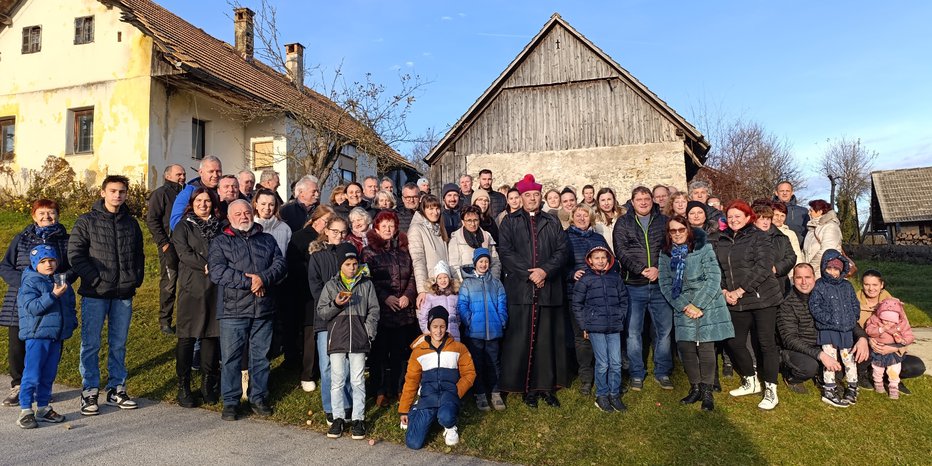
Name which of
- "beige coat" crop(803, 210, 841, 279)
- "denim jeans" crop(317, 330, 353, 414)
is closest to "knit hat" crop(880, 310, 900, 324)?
"beige coat" crop(803, 210, 841, 279)

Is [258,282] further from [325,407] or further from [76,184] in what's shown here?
[76,184]

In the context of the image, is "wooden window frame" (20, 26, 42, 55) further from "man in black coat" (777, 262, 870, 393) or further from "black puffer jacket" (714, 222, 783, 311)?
"man in black coat" (777, 262, 870, 393)

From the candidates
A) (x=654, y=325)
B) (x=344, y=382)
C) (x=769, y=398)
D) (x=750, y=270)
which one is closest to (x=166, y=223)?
(x=344, y=382)

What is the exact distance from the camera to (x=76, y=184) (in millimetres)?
15094

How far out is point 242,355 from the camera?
16.8 ft

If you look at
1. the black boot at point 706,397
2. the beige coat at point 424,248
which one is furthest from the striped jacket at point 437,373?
the black boot at point 706,397

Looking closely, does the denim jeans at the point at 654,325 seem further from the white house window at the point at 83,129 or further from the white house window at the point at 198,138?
the white house window at the point at 83,129

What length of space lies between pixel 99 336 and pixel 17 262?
0.92 metres

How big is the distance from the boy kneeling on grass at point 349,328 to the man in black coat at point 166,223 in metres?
2.26

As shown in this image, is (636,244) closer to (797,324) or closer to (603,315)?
(603,315)

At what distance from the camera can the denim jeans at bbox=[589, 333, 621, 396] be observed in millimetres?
5340

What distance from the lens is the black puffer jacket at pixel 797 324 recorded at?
568 centimetres

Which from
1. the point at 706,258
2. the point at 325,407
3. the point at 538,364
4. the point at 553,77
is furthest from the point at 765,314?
the point at 553,77

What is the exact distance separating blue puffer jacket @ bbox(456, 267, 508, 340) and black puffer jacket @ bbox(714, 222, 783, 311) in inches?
87.4
